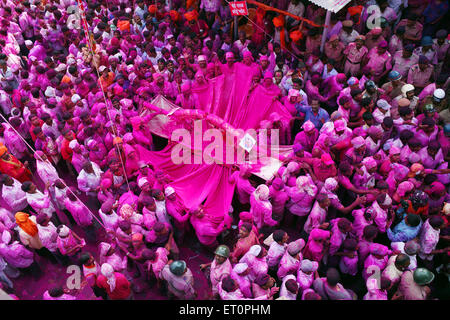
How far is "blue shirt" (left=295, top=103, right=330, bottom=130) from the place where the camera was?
693cm

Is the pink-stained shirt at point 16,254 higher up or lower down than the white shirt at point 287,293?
lower down

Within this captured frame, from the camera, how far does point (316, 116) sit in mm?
6992

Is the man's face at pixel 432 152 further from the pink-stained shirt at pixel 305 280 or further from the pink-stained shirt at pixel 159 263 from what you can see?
the pink-stained shirt at pixel 159 263

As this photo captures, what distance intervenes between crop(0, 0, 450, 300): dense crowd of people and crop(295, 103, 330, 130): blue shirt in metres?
0.03

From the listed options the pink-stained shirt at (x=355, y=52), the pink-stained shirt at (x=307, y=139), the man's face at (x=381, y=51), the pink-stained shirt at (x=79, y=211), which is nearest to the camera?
the pink-stained shirt at (x=79, y=211)

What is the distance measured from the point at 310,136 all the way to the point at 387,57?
2.70 meters

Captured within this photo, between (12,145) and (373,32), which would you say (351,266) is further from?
(12,145)

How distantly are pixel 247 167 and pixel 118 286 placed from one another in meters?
2.71

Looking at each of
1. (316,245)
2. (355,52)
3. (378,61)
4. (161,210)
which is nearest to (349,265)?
(316,245)

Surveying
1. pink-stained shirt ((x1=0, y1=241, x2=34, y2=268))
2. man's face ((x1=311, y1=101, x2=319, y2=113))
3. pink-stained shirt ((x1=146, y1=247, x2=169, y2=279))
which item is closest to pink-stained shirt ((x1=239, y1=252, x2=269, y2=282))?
pink-stained shirt ((x1=146, y1=247, x2=169, y2=279))

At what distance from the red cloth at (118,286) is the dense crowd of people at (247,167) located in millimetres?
36

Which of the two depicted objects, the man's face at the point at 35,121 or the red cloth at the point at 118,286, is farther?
the man's face at the point at 35,121

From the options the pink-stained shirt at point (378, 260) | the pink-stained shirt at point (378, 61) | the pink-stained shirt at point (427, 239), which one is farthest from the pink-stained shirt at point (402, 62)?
the pink-stained shirt at point (378, 260)

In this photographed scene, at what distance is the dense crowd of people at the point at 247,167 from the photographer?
5000 millimetres
